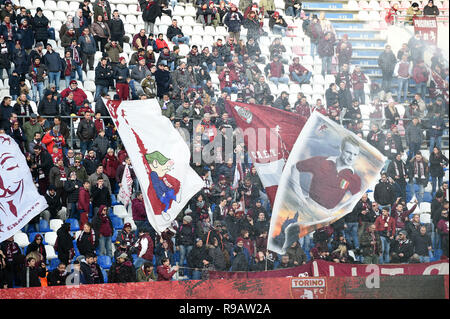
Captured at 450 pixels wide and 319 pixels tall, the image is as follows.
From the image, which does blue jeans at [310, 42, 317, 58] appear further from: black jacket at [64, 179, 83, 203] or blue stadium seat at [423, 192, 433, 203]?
black jacket at [64, 179, 83, 203]

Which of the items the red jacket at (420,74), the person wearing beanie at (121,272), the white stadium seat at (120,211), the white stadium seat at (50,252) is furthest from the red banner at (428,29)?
the white stadium seat at (50,252)

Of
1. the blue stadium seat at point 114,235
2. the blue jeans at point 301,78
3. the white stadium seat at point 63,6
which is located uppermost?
the white stadium seat at point 63,6

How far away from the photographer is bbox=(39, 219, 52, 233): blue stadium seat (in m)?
14.8

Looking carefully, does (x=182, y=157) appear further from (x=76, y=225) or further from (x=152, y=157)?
(x=76, y=225)

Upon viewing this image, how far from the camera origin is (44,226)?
14844 millimetres

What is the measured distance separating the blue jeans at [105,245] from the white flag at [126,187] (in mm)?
802

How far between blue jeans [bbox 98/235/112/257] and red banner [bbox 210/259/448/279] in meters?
1.65

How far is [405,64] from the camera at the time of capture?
17531 millimetres

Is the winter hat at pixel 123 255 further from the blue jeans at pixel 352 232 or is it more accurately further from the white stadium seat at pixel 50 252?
the blue jeans at pixel 352 232

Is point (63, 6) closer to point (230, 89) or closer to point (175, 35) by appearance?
point (175, 35)

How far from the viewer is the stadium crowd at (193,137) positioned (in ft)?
47.0

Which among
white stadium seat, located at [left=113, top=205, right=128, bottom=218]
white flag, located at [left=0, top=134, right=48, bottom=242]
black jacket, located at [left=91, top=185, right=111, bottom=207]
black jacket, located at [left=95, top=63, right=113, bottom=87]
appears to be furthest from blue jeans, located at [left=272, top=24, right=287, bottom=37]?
white flag, located at [left=0, top=134, right=48, bottom=242]

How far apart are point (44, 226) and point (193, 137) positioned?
272 cm

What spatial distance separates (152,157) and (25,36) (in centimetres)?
389
